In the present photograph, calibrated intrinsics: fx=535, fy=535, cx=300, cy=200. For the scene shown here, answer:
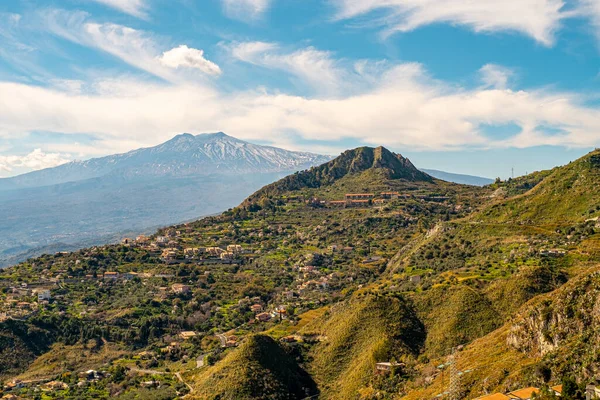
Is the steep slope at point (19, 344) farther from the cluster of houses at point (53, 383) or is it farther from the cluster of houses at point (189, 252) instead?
the cluster of houses at point (189, 252)

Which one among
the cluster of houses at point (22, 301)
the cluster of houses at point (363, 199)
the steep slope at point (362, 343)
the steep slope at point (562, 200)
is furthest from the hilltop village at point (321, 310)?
the cluster of houses at point (363, 199)

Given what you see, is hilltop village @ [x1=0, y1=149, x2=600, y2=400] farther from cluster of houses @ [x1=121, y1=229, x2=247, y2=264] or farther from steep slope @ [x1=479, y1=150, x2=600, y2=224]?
steep slope @ [x1=479, y1=150, x2=600, y2=224]

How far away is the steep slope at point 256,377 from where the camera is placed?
169 feet

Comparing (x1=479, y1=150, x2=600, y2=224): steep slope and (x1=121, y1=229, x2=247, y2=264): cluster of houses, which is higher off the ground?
(x1=479, y1=150, x2=600, y2=224): steep slope

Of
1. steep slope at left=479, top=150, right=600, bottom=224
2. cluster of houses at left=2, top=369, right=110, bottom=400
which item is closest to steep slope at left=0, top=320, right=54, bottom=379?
cluster of houses at left=2, top=369, right=110, bottom=400

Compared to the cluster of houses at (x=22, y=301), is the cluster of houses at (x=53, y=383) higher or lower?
lower

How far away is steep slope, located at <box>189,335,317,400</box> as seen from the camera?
169 feet

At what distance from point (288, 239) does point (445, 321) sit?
8253 centimetres

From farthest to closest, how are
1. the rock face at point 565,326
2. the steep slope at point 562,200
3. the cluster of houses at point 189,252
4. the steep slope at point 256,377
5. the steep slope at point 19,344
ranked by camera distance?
the cluster of houses at point 189,252 → the steep slope at point 562,200 → the steep slope at point 19,344 → the steep slope at point 256,377 → the rock face at point 565,326

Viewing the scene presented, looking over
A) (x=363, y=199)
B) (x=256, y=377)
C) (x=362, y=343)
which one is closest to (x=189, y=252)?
(x=363, y=199)

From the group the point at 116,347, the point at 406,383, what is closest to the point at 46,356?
the point at 116,347

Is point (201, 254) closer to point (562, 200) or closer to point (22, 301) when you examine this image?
point (22, 301)

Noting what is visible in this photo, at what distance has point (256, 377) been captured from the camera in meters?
53.2

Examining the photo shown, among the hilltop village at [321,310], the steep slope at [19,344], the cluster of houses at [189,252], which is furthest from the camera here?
the cluster of houses at [189,252]
